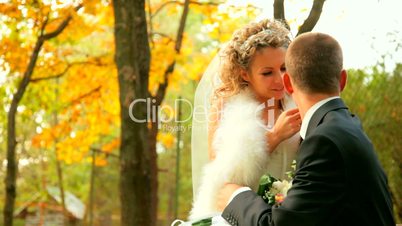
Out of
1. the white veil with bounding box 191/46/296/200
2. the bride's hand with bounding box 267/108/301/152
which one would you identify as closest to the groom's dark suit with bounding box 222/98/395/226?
the bride's hand with bounding box 267/108/301/152

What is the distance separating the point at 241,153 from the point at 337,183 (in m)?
0.77

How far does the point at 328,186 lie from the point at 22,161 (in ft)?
96.1

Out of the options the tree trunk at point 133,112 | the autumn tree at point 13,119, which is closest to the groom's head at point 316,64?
the tree trunk at point 133,112

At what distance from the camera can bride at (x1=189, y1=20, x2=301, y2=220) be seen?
2514 millimetres

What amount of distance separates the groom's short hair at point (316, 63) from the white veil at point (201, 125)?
1.14 meters

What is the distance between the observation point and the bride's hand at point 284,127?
8.23ft

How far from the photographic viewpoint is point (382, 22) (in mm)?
6133

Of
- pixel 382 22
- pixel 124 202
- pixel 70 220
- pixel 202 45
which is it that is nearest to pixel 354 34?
pixel 382 22

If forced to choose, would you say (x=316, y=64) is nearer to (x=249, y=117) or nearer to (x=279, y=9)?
(x=249, y=117)

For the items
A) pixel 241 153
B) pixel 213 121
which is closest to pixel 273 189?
pixel 241 153

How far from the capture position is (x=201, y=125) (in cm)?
317

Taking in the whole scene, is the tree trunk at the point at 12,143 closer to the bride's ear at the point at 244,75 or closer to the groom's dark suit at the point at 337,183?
the bride's ear at the point at 244,75

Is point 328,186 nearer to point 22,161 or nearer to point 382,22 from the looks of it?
point 382,22

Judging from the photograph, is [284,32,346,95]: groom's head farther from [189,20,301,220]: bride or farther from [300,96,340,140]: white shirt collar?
[189,20,301,220]: bride
